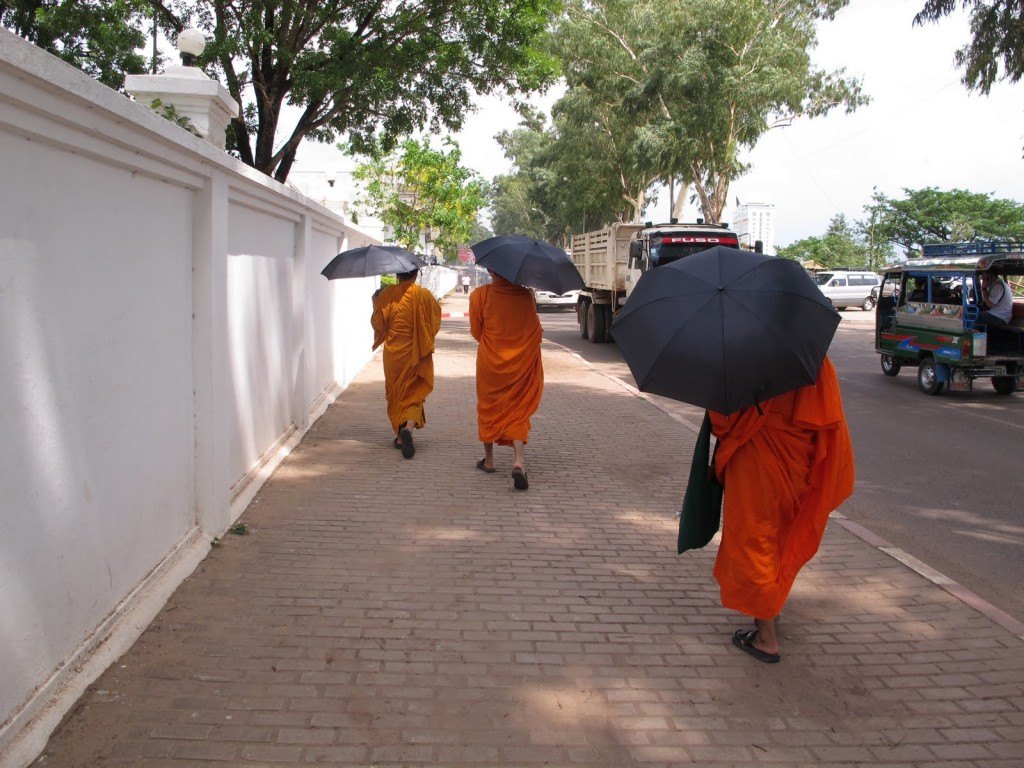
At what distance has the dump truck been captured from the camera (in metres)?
16.1

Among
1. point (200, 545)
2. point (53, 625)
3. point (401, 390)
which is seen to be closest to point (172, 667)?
point (53, 625)

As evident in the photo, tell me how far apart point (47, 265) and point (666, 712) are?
284cm

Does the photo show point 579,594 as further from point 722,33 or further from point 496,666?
point 722,33

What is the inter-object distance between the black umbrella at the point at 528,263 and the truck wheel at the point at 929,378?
26.3 ft

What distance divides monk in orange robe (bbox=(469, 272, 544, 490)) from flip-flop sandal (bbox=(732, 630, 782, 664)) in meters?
2.92

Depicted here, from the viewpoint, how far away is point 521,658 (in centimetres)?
376

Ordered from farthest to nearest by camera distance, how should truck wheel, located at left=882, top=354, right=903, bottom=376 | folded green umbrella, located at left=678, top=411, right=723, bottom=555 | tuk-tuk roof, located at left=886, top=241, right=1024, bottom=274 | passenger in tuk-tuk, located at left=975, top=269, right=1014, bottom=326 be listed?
truck wheel, located at left=882, top=354, right=903, bottom=376
passenger in tuk-tuk, located at left=975, top=269, right=1014, bottom=326
tuk-tuk roof, located at left=886, top=241, right=1024, bottom=274
folded green umbrella, located at left=678, top=411, right=723, bottom=555

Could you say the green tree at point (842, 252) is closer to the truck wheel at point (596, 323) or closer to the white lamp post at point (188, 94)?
the truck wheel at point (596, 323)

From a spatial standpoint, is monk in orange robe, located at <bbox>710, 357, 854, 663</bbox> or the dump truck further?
the dump truck

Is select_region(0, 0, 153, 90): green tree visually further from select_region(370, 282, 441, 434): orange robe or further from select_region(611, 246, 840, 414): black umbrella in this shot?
select_region(611, 246, 840, 414): black umbrella

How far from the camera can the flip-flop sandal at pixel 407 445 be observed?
24.3 feet

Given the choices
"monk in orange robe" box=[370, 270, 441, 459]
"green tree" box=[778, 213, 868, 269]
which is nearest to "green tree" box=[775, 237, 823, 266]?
"green tree" box=[778, 213, 868, 269]

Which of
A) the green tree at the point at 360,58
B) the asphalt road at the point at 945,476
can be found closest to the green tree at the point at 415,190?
the green tree at the point at 360,58

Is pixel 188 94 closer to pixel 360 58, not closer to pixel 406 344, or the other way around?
pixel 406 344
